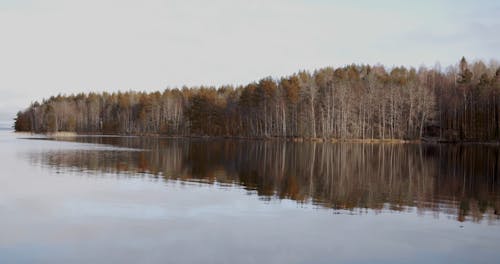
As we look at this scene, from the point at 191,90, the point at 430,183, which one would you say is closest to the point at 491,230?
the point at 430,183

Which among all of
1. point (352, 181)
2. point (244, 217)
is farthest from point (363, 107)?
point (244, 217)

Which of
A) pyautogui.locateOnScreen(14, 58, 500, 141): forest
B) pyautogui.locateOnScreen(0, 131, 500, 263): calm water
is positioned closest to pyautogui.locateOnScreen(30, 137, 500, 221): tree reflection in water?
pyautogui.locateOnScreen(0, 131, 500, 263): calm water

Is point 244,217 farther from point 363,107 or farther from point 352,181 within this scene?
point 363,107

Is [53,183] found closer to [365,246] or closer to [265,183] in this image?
[265,183]

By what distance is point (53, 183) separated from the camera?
80.2 ft

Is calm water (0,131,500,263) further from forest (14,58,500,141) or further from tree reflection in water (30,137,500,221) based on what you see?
forest (14,58,500,141)

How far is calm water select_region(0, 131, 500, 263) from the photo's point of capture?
39.5 feet

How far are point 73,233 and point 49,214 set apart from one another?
11.0 feet

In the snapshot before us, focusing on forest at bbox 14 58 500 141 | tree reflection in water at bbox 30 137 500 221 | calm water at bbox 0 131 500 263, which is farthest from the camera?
forest at bbox 14 58 500 141

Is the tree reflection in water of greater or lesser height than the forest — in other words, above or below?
below

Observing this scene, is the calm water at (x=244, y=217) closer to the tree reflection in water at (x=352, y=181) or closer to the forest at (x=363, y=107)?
the tree reflection in water at (x=352, y=181)

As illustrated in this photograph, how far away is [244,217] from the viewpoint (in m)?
16.5

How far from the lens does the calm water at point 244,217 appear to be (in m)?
12.0

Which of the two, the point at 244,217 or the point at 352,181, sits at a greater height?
the point at 352,181
